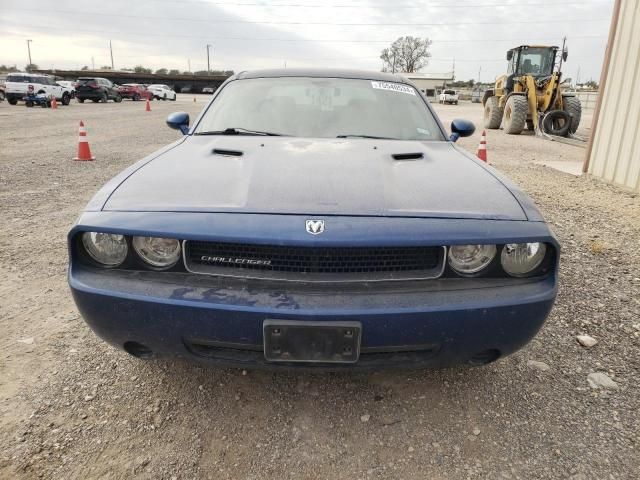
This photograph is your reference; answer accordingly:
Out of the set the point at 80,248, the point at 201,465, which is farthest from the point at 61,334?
the point at 201,465

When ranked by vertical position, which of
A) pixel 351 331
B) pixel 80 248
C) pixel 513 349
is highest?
pixel 80 248

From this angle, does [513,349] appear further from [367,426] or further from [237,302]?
[237,302]

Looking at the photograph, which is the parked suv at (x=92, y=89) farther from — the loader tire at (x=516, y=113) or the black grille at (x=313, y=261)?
the black grille at (x=313, y=261)

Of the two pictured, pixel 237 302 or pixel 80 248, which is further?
pixel 80 248

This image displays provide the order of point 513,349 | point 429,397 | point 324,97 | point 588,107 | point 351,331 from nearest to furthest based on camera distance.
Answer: point 351,331 → point 513,349 → point 429,397 → point 324,97 → point 588,107

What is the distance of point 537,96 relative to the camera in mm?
14250

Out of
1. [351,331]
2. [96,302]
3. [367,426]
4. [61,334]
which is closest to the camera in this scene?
[351,331]

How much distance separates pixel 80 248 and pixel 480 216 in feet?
4.91

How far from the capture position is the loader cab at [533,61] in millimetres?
14719

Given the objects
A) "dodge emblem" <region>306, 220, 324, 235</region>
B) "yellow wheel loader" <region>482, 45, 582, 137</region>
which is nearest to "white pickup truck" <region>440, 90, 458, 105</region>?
"yellow wheel loader" <region>482, 45, 582, 137</region>

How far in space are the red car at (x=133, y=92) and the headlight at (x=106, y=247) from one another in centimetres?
3998

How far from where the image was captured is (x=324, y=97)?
2959 mm

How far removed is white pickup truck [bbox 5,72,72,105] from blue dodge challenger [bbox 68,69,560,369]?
86.6 feet

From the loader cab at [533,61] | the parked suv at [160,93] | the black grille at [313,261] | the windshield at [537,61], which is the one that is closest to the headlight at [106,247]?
the black grille at [313,261]
